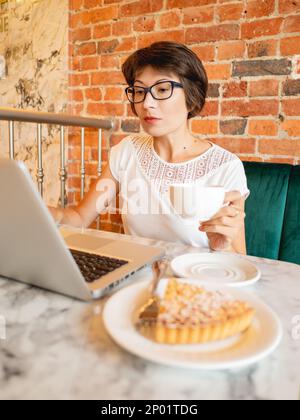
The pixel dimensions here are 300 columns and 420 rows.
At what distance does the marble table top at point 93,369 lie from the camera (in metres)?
0.42

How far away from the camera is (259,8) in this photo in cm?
181

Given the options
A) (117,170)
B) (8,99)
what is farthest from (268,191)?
(8,99)

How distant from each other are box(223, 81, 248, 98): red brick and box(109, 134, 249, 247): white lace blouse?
0.53 m

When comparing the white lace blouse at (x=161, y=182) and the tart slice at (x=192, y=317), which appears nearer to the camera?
the tart slice at (x=192, y=317)

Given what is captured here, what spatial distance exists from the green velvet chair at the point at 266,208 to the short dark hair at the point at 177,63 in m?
0.45

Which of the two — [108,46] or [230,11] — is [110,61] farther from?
[230,11]

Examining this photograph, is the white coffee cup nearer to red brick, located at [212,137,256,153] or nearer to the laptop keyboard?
the laptop keyboard

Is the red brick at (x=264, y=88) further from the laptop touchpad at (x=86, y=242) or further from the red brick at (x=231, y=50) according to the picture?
the laptop touchpad at (x=86, y=242)

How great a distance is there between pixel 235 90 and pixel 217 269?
136 cm

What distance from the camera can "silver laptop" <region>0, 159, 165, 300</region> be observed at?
53 centimetres

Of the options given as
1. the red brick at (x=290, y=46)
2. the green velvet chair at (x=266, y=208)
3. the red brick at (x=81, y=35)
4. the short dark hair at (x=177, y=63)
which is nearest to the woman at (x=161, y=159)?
the short dark hair at (x=177, y=63)

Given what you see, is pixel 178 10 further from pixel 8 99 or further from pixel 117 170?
pixel 8 99
